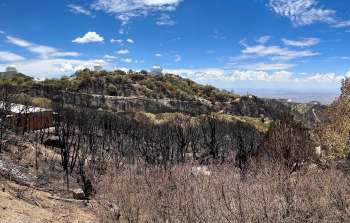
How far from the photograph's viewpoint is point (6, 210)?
23.9m

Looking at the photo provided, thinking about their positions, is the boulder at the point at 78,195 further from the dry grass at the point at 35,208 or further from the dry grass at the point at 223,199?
the dry grass at the point at 223,199

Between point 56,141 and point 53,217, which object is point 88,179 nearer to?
point 53,217

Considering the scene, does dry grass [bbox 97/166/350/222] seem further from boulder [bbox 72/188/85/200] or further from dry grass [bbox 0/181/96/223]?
boulder [bbox 72/188/85/200]

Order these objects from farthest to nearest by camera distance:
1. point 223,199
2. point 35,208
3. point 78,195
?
point 78,195, point 35,208, point 223,199

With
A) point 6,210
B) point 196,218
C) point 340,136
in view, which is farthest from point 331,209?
point 340,136

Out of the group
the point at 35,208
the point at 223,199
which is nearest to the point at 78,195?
the point at 35,208

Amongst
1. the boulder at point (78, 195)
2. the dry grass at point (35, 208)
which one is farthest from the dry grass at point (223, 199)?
the boulder at point (78, 195)

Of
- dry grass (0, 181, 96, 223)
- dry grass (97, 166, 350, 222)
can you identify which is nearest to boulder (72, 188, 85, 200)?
dry grass (0, 181, 96, 223)

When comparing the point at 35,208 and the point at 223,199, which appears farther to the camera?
the point at 35,208

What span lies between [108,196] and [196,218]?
5.51 meters

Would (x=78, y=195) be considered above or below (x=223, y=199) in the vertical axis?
below

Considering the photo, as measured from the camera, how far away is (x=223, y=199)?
2220 centimetres

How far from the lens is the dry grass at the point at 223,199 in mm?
21812

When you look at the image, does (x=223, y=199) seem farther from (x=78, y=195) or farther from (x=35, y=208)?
(x=78, y=195)
